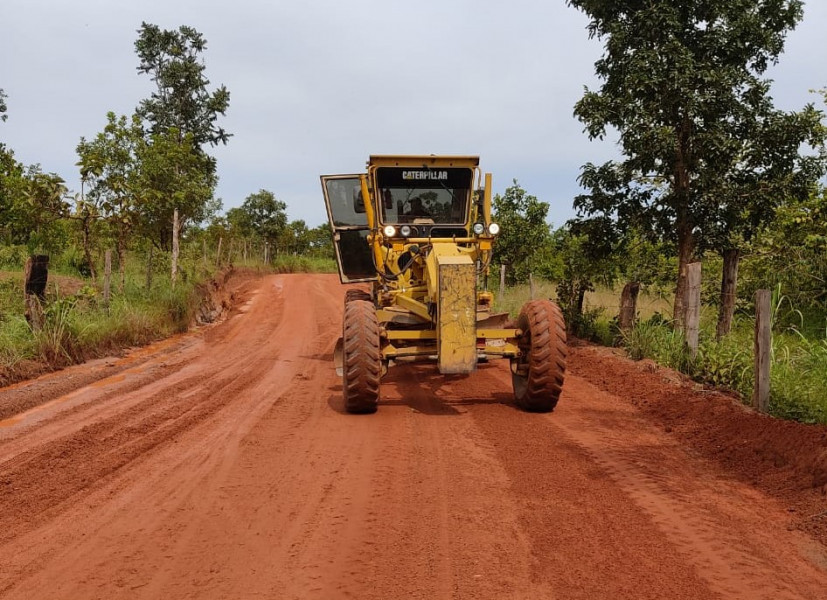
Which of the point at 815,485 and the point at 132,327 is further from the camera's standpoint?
the point at 132,327

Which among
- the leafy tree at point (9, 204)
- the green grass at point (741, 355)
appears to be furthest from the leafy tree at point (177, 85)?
the green grass at point (741, 355)

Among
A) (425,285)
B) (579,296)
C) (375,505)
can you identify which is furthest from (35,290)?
(579,296)

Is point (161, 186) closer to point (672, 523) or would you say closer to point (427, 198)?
point (427, 198)

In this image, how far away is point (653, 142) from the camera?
33.2ft

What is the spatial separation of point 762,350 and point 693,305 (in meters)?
2.25

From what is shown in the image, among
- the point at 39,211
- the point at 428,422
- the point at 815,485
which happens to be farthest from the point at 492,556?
the point at 39,211

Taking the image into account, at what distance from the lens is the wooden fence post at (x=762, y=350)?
6797mm

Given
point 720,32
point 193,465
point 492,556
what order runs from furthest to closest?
1. point 720,32
2. point 193,465
3. point 492,556

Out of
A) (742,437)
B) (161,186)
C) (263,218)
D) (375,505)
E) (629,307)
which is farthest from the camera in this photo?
(263,218)

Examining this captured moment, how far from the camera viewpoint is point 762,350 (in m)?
6.83

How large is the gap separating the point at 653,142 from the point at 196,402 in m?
7.43

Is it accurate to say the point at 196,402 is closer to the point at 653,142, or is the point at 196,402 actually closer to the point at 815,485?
the point at 815,485

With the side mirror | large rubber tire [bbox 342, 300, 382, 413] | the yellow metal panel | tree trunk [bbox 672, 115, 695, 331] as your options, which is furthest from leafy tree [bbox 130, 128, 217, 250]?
tree trunk [bbox 672, 115, 695, 331]

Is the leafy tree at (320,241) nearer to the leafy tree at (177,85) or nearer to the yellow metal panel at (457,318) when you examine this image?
the leafy tree at (177,85)
